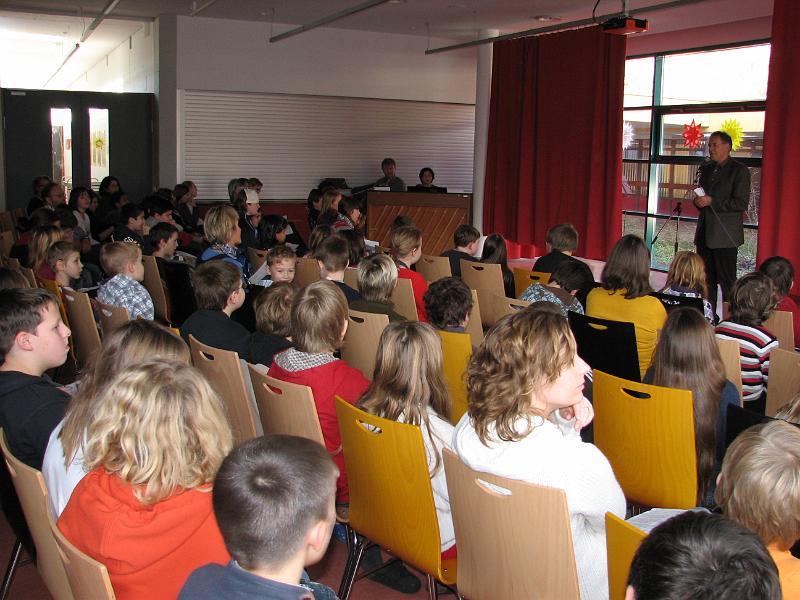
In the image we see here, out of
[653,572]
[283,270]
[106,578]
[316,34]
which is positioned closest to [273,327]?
[283,270]

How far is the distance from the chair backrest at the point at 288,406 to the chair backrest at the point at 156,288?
3.72m

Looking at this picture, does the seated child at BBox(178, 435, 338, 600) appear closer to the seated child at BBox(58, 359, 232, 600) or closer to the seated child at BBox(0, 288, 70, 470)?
the seated child at BBox(58, 359, 232, 600)

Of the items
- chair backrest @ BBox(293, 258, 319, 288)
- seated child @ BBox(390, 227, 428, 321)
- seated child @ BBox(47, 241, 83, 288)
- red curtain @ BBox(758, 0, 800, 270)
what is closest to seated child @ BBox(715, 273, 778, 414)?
seated child @ BBox(390, 227, 428, 321)

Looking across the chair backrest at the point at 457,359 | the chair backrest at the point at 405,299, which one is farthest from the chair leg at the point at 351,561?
the chair backrest at the point at 405,299

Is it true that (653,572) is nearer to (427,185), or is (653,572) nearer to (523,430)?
(523,430)

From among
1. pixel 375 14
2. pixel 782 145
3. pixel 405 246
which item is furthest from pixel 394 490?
pixel 375 14

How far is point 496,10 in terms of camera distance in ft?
34.0

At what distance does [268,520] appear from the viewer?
1520 mm

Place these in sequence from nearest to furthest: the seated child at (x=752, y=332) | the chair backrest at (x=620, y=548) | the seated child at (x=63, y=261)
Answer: the chair backrest at (x=620, y=548) < the seated child at (x=752, y=332) < the seated child at (x=63, y=261)

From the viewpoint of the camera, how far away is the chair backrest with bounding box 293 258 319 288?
631 cm

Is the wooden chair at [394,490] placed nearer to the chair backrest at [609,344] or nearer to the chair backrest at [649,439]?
the chair backrest at [649,439]

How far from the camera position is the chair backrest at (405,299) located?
17.5 ft

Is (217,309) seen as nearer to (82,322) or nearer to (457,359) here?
(82,322)

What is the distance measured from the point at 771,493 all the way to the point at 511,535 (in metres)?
0.64
